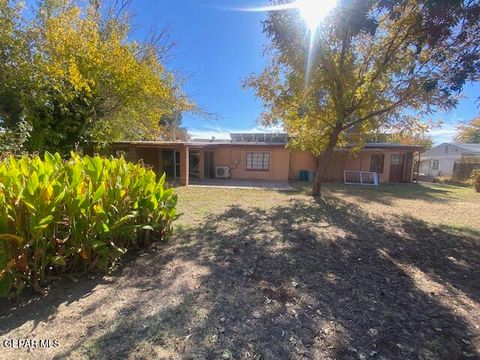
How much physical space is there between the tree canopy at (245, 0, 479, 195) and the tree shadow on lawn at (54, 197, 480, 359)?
319 centimetres

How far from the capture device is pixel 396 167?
55.9ft

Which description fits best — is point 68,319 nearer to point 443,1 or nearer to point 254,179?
point 443,1

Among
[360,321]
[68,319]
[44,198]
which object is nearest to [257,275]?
[360,321]

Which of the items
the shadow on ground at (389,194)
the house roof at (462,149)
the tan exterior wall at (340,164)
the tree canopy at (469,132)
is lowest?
the shadow on ground at (389,194)

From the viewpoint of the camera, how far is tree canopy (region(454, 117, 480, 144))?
3347 cm

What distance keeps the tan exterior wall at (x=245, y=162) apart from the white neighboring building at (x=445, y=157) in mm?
16275

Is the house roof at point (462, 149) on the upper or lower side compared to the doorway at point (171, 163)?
upper

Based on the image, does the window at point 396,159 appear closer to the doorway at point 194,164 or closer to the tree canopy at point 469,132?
A: the doorway at point 194,164

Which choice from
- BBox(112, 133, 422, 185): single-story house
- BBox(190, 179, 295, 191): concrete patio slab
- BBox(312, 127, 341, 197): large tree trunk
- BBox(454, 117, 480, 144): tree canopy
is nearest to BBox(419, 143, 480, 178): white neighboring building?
BBox(112, 133, 422, 185): single-story house

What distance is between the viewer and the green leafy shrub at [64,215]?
8.22 ft

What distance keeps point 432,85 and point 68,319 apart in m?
6.39

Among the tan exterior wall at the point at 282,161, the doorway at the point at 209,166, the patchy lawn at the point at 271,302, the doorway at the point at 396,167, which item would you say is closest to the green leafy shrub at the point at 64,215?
the patchy lawn at the point at 271,302

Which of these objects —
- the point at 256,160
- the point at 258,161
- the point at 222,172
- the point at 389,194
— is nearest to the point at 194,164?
the point at 222,172

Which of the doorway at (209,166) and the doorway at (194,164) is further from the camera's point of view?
the doorway at (209,166)
